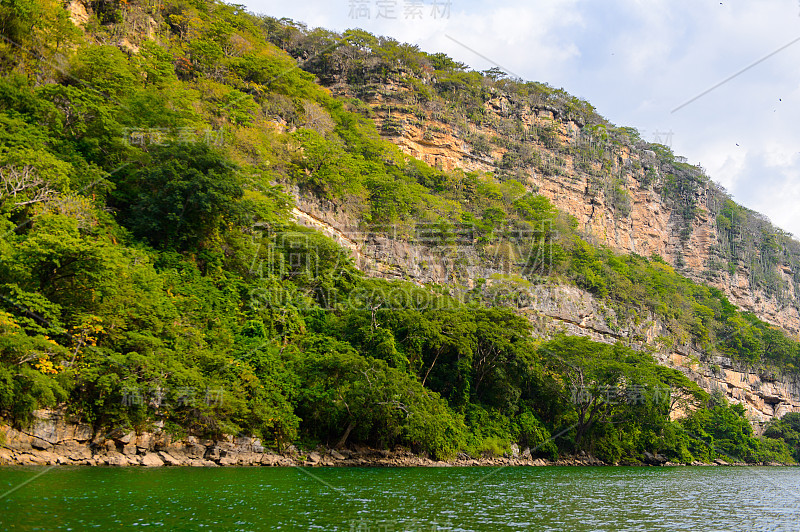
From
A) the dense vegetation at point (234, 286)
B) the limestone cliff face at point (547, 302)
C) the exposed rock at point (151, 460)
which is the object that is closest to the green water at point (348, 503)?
the exposed rock at point (151, 460)

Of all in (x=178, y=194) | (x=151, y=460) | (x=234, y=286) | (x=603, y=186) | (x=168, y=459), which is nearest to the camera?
(x=151, y=460)

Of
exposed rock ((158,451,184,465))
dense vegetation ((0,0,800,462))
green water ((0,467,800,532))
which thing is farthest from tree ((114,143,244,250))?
green water ((0,467,800,532))

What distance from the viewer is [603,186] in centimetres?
7756

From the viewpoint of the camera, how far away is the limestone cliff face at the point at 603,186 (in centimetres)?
6506

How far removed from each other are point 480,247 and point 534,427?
58.9 ft

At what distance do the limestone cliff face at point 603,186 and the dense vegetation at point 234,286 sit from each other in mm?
12370

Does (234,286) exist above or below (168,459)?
above

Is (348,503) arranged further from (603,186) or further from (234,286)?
(603,186)

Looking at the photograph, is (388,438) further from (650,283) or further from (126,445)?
(650,283)

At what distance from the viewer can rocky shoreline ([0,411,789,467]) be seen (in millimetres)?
19369

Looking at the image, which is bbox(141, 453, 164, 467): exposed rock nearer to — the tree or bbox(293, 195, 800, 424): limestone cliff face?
the tree

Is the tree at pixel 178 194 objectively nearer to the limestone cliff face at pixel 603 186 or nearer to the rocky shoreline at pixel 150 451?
the rocky shoreline at pixel 150 451

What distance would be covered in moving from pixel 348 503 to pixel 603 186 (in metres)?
69.6

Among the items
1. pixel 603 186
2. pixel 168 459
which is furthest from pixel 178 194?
pixel 603 186
